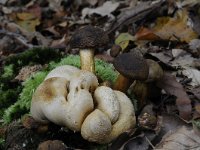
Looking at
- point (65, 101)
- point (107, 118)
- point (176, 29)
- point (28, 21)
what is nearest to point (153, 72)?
point (107, 118)

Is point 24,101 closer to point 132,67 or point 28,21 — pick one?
point 132,67

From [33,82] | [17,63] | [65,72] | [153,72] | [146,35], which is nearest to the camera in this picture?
[65,72]

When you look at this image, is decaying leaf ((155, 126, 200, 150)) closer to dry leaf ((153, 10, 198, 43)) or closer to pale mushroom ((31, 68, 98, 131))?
pale mushroom ((31, 68, 98, 131))

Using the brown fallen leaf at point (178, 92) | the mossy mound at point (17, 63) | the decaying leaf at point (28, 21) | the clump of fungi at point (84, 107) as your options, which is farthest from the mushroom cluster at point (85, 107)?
the decaying leaf at point (28, 21)

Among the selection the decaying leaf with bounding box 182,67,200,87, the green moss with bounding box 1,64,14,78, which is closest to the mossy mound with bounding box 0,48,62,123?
the green moss with bounding box 1,64,14,78

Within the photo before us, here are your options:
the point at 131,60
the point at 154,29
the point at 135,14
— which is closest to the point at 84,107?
the point at 131,60

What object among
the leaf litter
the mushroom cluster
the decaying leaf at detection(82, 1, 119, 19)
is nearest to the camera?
the mushroom cluster
